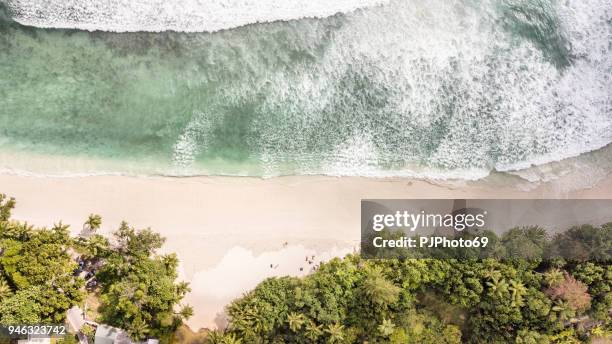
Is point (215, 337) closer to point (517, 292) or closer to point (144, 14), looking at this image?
point (517, 292)

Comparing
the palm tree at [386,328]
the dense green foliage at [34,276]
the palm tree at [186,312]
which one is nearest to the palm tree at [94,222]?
the dense green foliage at [34,276]

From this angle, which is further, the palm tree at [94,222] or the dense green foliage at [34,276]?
the palm tree at [94,222]

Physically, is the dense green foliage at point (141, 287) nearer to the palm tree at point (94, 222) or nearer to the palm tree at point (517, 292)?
the palm tree at point (94, 222)

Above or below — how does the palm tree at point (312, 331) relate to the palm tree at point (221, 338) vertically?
above

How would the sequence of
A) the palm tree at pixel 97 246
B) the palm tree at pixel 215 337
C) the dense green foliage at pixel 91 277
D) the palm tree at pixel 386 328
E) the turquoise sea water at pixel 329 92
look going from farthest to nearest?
the turquoise sea water at pixel 329 92, the palm tree at pixel 97 246, the palm tree at pixel 386 328, the palm tree at pixel 215 337, the dense green foliage at pixel 91 277

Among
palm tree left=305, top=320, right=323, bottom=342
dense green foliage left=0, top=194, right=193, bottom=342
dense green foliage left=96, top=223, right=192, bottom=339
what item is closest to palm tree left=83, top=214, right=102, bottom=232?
dense green foliage left=0, top=194, right=193, bottom=342

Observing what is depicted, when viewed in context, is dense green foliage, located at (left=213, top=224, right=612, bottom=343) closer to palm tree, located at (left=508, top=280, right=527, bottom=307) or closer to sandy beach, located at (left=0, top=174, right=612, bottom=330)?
palm tree, located at (left=508, top=280, right=527, bottom=307)
